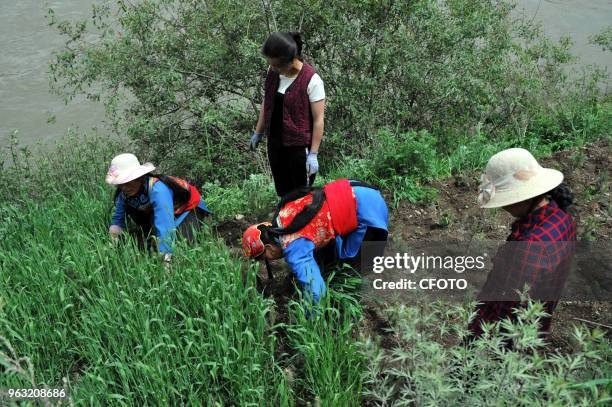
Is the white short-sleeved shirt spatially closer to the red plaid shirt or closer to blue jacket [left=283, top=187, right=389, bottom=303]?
blue jacket [left=283, top=187, right=389, bottom=303]

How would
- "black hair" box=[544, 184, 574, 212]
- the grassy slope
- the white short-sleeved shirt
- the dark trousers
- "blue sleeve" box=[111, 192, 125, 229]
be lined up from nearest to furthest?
"black hair" box=[544, 184, 574, 212]
the grassy slope
the white short-sleeved shirt
"blue sleeve" box=[111, 192, 125, 229]
the dark trousers

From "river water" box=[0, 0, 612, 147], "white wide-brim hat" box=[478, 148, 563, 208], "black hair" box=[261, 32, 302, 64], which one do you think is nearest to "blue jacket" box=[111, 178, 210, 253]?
"black hair" box=[261, 32, 302, 64]

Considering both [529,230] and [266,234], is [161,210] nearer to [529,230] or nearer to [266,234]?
[266,234]

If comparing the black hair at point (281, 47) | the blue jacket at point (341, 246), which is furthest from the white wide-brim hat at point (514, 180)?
the black hair at point (281, 47)

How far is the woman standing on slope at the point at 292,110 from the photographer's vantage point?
11.0 feet

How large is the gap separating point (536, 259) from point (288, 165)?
217 centimetres

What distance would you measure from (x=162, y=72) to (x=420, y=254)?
3282 mm

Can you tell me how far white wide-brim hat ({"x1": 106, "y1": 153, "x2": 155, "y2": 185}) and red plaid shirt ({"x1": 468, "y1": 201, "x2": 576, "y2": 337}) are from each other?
221 centimetres

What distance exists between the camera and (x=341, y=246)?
3033 mm

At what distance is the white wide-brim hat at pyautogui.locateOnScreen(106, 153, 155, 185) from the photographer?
3.36m

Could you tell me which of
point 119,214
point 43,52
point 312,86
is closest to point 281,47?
point 312,86

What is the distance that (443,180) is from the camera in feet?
13.8

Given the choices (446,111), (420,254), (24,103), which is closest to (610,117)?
(446,111)

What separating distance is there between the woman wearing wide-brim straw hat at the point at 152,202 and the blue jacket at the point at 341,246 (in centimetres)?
90
